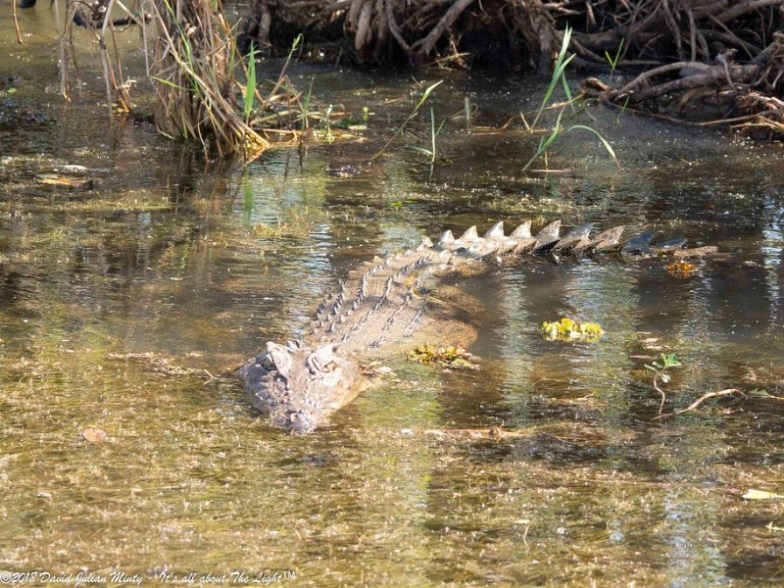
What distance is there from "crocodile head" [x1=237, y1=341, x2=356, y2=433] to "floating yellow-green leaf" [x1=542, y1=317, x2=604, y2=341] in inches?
38.6

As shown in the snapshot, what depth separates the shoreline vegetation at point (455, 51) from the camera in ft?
24.3

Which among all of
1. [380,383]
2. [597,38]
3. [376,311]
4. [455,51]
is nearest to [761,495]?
[380,383]

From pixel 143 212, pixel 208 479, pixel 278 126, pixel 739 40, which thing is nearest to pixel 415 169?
pixel 278 126

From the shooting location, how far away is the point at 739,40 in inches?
384

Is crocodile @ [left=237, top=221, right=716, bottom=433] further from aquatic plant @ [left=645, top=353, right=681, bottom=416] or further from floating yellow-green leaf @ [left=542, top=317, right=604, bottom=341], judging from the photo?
aquatic plant @ [left=645, top=353, right=681, bottom=416]

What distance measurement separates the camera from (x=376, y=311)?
207 inches

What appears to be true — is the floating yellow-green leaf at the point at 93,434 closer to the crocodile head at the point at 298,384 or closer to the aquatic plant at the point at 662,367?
the crocodile head at the point at 298,384

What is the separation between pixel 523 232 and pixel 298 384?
2.48 m

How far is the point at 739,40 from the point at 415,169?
12.7 ft

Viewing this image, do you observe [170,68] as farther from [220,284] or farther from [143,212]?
[220,284]

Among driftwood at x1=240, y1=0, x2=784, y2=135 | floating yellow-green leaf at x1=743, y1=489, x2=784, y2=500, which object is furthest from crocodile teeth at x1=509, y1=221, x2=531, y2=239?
driftwood at x1=240, y1=0, x2=784, y2=135

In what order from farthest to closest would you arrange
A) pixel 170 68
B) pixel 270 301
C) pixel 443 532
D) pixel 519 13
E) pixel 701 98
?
pixel 519 13, pixel 701 98, pixel 170 68, pixel 270 301, pixel 443 532

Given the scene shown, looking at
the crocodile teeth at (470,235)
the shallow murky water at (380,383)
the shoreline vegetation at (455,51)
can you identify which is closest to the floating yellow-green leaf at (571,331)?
the shallow murky water at (380,383)

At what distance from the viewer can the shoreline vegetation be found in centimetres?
740
